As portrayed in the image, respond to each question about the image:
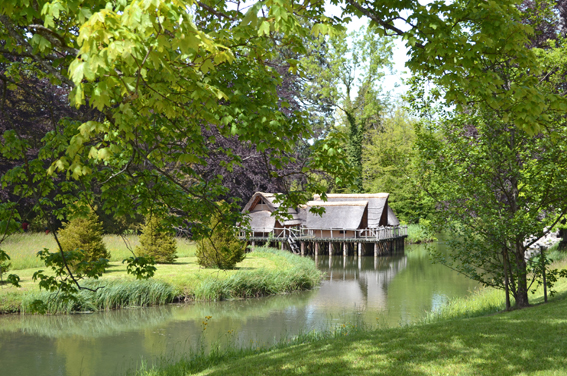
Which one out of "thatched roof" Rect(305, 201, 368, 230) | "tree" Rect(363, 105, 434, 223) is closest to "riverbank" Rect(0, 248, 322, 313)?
"thatched roof" Rect(305, 201, 368, 230)

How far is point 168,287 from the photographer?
573 inches

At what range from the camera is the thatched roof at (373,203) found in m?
32.9

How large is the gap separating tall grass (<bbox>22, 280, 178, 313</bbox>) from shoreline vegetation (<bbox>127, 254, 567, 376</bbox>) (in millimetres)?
5468

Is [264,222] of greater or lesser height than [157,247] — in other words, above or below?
above

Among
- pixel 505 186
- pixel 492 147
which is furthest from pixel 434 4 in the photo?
pixel 505 186

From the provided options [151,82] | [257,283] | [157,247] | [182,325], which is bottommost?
[182,325]

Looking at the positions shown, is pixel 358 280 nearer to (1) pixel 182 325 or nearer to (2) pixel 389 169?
(1) pixel 182 325

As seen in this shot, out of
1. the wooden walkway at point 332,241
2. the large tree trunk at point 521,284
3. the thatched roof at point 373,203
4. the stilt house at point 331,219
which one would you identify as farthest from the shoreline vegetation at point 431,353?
the thatched roof at point 373,203

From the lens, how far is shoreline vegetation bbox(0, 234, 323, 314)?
13.0 metres

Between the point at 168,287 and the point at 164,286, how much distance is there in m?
0.12

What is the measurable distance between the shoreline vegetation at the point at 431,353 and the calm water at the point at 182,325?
1.70 m

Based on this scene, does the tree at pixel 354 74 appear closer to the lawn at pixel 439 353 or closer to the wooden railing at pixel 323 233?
the wooden railing at pixel 323 233

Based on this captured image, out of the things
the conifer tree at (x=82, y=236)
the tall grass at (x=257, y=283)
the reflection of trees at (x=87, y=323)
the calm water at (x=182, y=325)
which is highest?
the conifer tree at (x=82, y=236)

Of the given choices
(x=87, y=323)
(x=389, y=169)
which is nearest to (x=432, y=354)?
(x=87, y=323)
